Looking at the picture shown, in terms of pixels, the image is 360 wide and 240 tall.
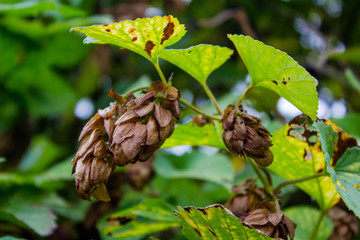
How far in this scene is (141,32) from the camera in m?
0.69

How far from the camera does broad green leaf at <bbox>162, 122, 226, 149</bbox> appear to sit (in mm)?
842

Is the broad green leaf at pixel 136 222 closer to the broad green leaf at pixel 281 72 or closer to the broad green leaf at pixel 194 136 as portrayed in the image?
the broad green leaf at pixel 194 136

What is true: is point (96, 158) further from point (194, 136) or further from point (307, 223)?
point (307, 223)

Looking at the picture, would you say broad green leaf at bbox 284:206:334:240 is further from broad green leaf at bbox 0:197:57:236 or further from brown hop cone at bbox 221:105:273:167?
broad green leaf at bbox 0:197:57:236

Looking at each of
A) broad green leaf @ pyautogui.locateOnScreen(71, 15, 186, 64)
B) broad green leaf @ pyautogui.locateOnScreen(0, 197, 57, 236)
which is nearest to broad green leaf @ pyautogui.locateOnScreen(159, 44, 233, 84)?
broad green leaf @ pyautogui.locateOnScreen(71, 15, 186, 64)

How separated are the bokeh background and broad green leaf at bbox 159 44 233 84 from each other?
445mm

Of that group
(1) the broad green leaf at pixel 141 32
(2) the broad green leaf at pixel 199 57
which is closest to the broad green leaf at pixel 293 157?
(2) the broad green leaf at pixel 199 57

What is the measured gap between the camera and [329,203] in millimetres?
892

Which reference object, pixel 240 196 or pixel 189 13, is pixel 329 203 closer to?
pixel 240 196

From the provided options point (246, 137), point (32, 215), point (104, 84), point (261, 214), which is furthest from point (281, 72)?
point (104, 84)

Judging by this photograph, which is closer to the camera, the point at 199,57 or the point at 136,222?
the point at 199,57

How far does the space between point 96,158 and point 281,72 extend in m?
0.34

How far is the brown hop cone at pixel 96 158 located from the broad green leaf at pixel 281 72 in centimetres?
24

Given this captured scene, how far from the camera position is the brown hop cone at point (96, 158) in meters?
0.63
